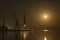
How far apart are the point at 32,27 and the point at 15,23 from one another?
446 millimetres

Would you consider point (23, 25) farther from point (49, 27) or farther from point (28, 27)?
point (49, 27)

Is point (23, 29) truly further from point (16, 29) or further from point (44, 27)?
point (44, 27)

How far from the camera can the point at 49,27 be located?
371cm

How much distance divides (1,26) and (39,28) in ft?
3.13

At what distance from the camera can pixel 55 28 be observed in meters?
3.64

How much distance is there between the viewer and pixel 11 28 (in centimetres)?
361

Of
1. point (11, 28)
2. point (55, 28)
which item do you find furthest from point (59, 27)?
point (11, 28)

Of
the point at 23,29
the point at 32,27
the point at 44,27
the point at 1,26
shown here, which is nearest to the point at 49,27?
the point at 44,27

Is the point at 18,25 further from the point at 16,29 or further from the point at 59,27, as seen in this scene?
the point at 59,27

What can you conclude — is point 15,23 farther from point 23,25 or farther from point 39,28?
point 39,28

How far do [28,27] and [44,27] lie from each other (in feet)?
1.53

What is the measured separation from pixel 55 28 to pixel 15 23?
1010 millimetres

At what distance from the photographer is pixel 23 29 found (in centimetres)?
369

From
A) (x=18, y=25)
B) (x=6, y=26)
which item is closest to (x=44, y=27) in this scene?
(x=18, y=25)
